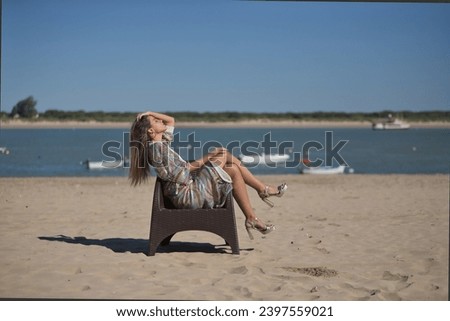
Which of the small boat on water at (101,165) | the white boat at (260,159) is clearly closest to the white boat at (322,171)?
the white boat at (260,159)

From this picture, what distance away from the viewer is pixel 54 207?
8.30m

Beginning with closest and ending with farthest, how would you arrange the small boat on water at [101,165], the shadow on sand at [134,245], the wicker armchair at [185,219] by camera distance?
the wicker armchair at [185,219] → the shadow on sand at [134,245] → the small boat on water at [101,165]

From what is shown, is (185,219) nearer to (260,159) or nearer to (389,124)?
(260,159)

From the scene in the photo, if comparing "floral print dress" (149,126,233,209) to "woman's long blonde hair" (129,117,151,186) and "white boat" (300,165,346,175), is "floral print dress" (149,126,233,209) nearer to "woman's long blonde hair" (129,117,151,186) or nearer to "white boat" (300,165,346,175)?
"woman's long blonde hair" (129,117,151,186)

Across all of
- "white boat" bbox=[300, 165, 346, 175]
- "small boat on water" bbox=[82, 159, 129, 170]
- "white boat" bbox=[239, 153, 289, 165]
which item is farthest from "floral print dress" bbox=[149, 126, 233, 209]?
"white boat" bbox=[239, 153, 289, 165]

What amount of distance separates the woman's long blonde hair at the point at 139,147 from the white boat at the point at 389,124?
46.1 meters

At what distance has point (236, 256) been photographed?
525 centimetres

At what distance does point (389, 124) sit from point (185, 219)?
173 ft

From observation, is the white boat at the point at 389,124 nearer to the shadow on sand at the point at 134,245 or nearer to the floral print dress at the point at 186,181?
the shadow on sand at the point at 134,245

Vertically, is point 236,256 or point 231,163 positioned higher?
point 231,163

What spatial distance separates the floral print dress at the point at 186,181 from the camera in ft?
16.9

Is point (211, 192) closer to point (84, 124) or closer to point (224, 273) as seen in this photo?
point (224, 273)

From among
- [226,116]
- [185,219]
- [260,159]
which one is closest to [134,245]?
[185,219]
